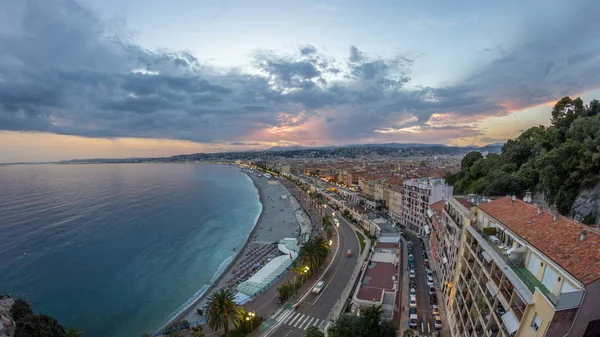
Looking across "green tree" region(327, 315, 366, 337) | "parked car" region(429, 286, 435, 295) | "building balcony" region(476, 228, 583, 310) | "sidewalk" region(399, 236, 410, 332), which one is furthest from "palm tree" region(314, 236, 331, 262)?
"building balcony" region(476, 228, 583, 310)

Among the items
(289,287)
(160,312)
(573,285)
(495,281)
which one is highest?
(573,285)

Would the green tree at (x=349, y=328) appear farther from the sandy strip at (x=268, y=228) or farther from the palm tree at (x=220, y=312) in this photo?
the sandy strip at (x=268, y=228)

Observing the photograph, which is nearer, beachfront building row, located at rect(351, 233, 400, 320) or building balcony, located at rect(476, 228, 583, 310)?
building balcony, located at rect(476, 228, 583, 310)

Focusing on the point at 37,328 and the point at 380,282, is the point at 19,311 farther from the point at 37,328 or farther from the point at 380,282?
the point at 380,282

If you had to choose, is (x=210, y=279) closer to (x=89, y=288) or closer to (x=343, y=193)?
(x=89, y=288)

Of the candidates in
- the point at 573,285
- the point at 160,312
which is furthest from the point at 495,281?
the point at 160,312

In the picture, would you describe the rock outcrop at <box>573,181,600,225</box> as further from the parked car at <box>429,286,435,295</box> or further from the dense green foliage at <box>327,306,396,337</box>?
the dense green foliage at <box>327,306,396,337</box>

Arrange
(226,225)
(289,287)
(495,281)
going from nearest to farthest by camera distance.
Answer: (495,281), (289,287), (226,225)
